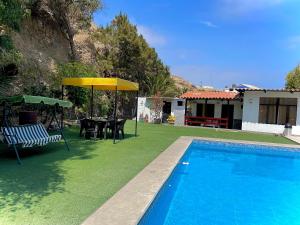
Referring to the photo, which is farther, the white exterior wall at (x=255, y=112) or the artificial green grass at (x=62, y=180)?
the white exterior wall at (x=255, y=112)

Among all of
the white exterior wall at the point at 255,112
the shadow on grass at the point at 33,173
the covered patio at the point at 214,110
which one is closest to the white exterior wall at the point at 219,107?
the covered patio at the point at 214,110

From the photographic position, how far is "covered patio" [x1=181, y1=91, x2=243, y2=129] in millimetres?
24156

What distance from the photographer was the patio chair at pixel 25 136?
7.71 metres

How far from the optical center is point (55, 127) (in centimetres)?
1480

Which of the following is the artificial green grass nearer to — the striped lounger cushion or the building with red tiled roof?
the striped lounger cushion

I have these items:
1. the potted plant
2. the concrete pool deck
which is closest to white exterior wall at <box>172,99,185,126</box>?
the potted plant

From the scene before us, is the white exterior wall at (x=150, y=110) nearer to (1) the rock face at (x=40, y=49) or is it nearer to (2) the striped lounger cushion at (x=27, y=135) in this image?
(1) the rock face at (x=40, y=49)

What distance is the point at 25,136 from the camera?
8477 mm

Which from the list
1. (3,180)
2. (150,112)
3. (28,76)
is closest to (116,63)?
(150,112)

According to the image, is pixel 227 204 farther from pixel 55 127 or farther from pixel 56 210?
pixel 55 127

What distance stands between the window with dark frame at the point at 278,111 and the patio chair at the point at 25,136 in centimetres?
1662

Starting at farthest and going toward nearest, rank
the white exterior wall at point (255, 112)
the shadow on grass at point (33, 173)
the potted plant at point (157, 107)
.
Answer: the potted plant at point (157, 107), the white exterior wall at point (255, 112), the shadow on grass at point (33, 173)

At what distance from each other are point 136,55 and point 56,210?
2770 cm

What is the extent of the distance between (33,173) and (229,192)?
4.65m
